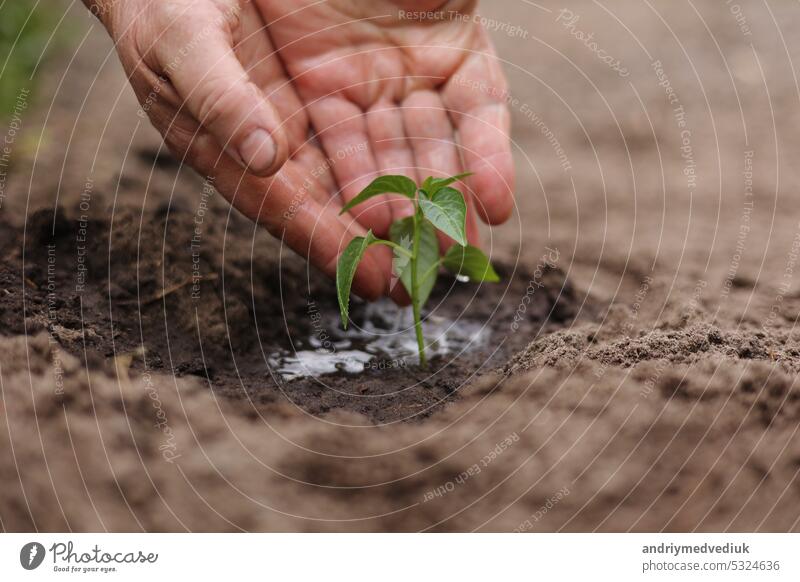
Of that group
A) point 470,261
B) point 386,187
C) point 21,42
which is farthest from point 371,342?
point 21,42

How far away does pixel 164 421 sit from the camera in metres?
1.29

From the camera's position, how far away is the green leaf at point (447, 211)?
4.54ft

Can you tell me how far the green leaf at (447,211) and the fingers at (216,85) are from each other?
1.11 ft

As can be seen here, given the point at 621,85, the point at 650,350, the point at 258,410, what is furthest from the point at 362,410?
the point at 621,85

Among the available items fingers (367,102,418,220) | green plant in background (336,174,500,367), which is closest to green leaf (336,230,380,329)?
green plant in background (336,174,500,367)

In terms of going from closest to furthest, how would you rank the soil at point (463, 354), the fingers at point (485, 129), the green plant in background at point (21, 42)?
the soil at point (463, 354) → the fingers at point (485, 129) → the green plant in background at point (21, 42)

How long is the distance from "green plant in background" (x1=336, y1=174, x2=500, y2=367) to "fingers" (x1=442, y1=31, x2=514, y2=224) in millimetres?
208

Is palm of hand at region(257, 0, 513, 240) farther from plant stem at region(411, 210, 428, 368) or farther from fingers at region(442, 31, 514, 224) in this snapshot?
plant stem at region(411, 210, 428, 368)

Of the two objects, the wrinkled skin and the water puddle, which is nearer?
the wrinkled skin

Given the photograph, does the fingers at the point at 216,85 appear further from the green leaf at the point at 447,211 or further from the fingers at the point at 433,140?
the fingers at the point at 433,140

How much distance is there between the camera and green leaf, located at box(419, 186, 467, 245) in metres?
1.38
